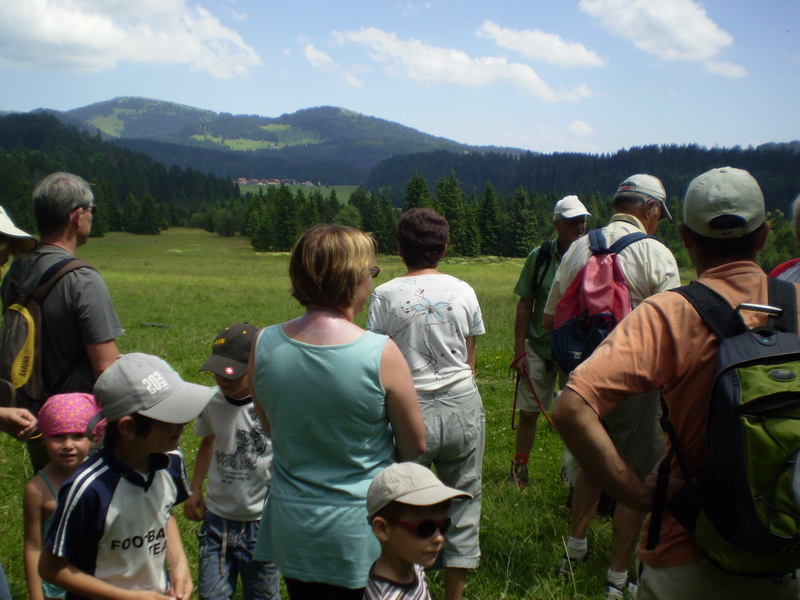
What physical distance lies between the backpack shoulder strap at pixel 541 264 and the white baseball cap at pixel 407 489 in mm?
3550

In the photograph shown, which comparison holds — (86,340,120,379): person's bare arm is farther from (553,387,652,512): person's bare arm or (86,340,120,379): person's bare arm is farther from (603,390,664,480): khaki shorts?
(603,390,664,480): khaki shorts

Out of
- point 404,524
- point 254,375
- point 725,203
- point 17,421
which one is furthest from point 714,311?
point 17,421

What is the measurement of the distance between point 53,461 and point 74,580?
0.80m

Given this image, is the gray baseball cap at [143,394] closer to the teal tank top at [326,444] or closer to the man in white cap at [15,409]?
the teal tank top at [326,444]

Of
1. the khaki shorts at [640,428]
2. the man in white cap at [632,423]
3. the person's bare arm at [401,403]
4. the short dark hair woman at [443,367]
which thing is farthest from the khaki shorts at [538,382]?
the person's bare arm at [401,403]

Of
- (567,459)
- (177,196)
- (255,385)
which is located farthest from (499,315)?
(177,196)

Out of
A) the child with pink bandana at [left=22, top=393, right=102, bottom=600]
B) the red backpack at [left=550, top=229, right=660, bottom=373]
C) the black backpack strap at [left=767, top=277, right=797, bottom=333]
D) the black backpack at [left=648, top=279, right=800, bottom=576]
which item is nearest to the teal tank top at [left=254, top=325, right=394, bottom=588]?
the child with pink bandana at [left=22, top=393, right=102, bottom=600]

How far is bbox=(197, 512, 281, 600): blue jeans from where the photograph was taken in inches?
120

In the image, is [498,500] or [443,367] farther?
[498,500]

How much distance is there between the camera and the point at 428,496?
6.70 feet

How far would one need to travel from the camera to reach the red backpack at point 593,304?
12.1 feet

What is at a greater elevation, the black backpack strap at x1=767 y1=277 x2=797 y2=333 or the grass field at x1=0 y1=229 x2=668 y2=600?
the black backpack strap at x1=767 y1=277 x2=797 y2=333

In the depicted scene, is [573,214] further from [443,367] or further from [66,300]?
[66,300]

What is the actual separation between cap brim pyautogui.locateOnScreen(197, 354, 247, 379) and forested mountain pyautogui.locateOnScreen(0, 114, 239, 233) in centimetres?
11020
